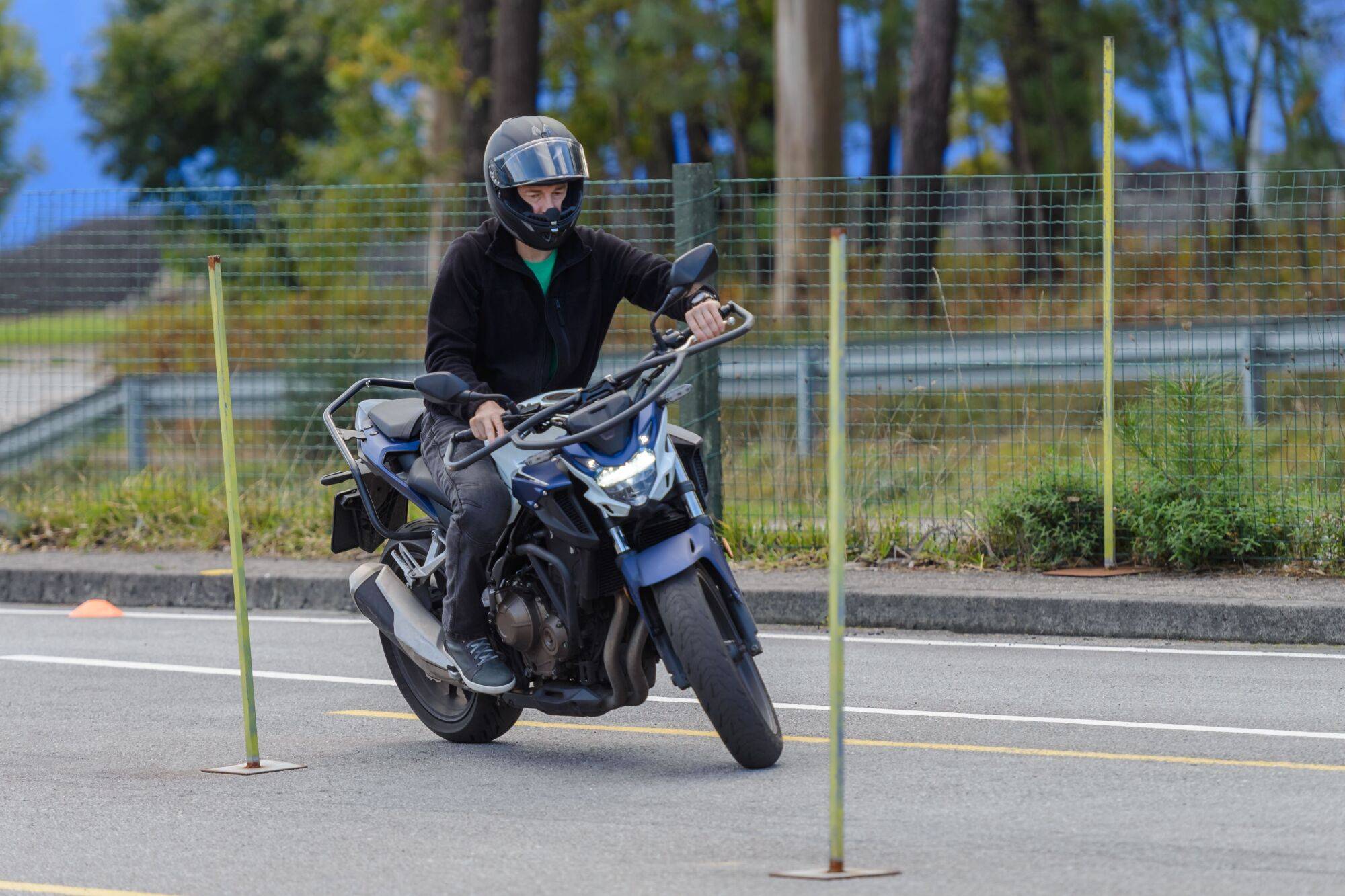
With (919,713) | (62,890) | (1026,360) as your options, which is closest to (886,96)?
(1026,360)

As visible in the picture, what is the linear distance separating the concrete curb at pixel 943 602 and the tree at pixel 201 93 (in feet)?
132

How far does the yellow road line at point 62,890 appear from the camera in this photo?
16.1 ft

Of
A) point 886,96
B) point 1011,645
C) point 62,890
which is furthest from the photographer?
point 886,96

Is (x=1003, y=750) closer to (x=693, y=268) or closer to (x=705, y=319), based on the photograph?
(x=705, y=319)

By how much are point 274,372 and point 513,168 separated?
6.40m

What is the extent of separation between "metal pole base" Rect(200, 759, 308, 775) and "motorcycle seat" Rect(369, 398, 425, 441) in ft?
3.98

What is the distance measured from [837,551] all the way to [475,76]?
76.7 ft

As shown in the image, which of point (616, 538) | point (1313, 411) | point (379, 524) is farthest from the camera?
point (1313, 411)

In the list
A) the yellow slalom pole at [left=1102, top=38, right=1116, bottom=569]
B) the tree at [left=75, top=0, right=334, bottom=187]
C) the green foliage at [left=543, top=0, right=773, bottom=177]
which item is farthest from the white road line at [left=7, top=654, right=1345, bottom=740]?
the tree at [left=75, top=0, right=334, bottom=187]

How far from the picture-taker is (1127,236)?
10914 millimetres

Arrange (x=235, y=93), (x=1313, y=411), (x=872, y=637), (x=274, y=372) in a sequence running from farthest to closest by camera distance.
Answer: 1. (x=235, y=93)
2. (x=274, y=372)
3. (x=1313, y=411)
4. (x=872, y=637)

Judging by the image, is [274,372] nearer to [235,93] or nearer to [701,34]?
[701,34]

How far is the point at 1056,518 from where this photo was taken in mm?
9969

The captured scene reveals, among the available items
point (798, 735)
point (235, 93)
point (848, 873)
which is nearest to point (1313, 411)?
point (798, 735)
